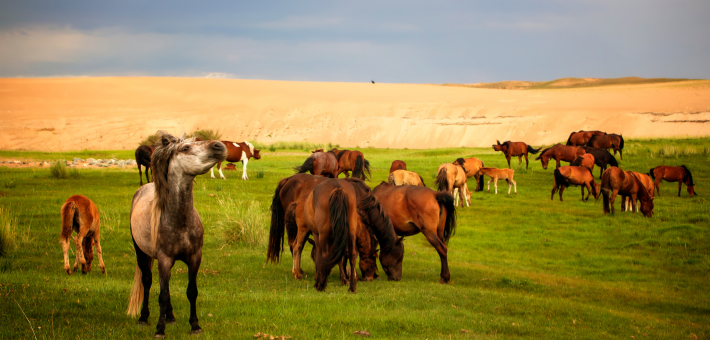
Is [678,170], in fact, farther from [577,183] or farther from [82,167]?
[82,167]

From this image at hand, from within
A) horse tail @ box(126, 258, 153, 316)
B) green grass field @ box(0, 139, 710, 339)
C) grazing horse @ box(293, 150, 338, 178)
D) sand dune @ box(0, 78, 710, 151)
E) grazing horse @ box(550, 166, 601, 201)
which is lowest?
green grass field @ box(0, 139, 710, 339)

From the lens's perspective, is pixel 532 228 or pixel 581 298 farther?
pixel 532 228

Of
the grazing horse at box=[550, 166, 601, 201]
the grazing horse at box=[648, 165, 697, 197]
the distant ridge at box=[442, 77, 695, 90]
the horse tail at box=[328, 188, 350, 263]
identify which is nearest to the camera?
the horse tail at box=[328, 188, 350, 263]

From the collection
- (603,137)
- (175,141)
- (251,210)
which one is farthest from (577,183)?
(175,141)

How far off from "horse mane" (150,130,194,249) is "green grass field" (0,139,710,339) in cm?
113

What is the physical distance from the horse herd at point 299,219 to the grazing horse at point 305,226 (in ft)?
0.06

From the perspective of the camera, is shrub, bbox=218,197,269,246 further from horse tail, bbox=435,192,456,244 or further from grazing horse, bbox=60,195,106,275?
horse tail, bbox=435,192,456,244

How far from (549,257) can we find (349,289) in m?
8.10

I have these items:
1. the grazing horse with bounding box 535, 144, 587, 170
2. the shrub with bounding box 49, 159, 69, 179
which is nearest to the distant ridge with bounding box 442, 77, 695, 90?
the grazing horse with bounding box 535, 144, 587, 170

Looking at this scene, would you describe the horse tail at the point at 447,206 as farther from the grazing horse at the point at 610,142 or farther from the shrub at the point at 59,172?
the grazing horse at the point at 610,142

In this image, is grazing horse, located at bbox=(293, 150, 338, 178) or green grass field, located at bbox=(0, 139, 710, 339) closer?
green grass field, located at bbox=(0, 139, 710, 339)

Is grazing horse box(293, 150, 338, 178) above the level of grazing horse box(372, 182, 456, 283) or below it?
above

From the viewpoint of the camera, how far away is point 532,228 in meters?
16.7

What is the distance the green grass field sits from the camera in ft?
19.0
